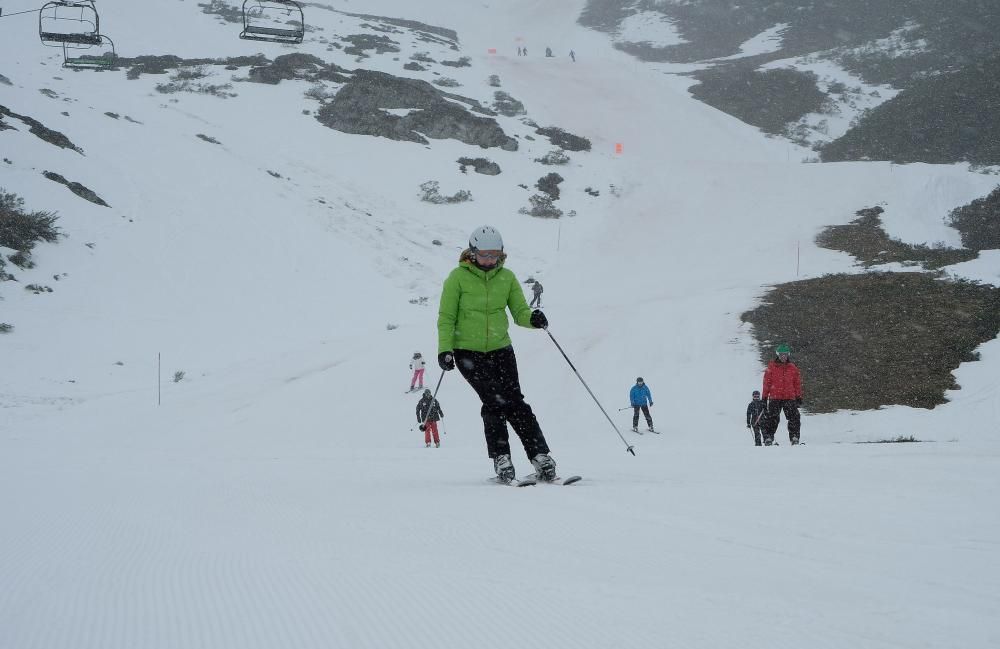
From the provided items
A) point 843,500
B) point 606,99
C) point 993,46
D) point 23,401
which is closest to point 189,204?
point 23,401

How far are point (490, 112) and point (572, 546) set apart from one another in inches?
2345

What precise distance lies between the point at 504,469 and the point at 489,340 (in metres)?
1.07

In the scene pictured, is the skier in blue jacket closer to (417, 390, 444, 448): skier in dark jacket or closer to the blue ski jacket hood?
the blue ski jacket hood

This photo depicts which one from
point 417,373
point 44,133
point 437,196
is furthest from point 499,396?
point 437,196

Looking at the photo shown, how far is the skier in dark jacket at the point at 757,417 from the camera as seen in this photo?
12.5m

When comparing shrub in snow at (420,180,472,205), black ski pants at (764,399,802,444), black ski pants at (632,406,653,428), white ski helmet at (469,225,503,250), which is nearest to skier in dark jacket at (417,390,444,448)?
black ski pants at (632,406,653,428)

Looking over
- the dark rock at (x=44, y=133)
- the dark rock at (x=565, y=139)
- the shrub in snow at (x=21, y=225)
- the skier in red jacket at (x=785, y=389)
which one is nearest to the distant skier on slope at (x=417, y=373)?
the skier in red jacket at (x=785, y=389)

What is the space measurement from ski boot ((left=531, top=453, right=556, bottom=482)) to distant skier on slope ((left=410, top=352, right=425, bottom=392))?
511 inches

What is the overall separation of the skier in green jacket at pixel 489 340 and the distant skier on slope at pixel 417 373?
1288 centimetres

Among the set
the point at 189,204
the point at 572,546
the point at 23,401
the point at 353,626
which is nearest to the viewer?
the point at 353,626

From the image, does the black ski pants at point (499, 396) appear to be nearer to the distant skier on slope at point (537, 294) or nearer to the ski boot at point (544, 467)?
the ski boot at point (544, 467)

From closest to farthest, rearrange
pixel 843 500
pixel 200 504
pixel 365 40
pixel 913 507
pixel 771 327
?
pixel 913 507
pixel 843 500
pixel 200 504
pixel 771 327
pixel 365 40

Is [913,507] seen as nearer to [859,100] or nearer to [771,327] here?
[771,327]

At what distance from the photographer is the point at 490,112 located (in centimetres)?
5966
